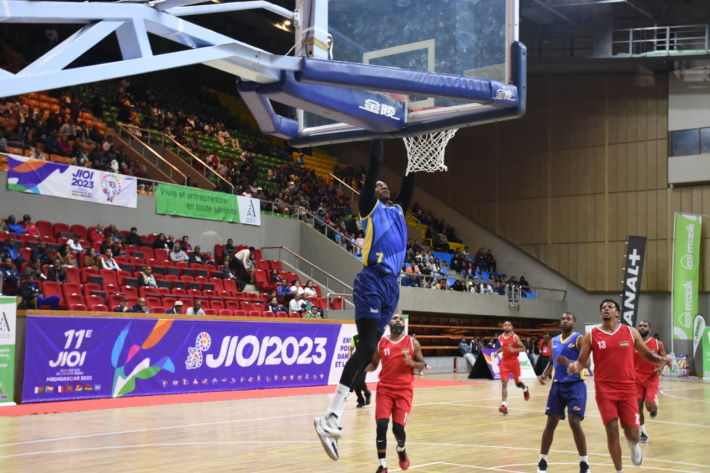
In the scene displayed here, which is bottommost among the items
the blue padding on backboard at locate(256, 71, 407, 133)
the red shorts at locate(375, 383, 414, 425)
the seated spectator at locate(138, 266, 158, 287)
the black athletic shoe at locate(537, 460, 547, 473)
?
the black athletic shoe at locate(537, 460, 547, 473)

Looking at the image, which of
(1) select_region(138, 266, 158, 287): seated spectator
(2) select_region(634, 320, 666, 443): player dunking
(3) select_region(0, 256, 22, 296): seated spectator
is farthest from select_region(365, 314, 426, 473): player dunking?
(1) select_region(138, 266, 158, 287): seated spectator

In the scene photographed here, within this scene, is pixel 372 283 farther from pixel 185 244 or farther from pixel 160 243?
pixel 185 244

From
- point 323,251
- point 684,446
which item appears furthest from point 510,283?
point 684,446

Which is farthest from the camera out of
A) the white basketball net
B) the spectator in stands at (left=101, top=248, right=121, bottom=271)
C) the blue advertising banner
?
the spectator in stands at (left=101, top=248, right=121, bottom=271)

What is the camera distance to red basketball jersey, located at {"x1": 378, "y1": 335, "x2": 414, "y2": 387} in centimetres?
856

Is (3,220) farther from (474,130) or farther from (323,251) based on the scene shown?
(474,130)

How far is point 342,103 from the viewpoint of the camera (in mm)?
6766

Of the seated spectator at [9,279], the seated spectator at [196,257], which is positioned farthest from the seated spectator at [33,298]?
the seated spectator at [196,257]

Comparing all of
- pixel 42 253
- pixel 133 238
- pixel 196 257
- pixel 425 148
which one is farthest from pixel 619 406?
pixel 196 257

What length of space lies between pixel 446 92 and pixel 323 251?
20.9 metres

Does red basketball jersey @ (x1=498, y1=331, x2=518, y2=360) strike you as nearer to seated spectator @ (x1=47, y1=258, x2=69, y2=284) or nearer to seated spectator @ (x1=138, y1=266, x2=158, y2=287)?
seated spectator @ (x1=138, y1=266, x2=158, y2=287)

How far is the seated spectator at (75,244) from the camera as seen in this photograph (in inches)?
747

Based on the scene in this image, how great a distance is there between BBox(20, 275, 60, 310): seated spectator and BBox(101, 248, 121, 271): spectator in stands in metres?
2.50

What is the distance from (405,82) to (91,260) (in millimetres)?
13751
